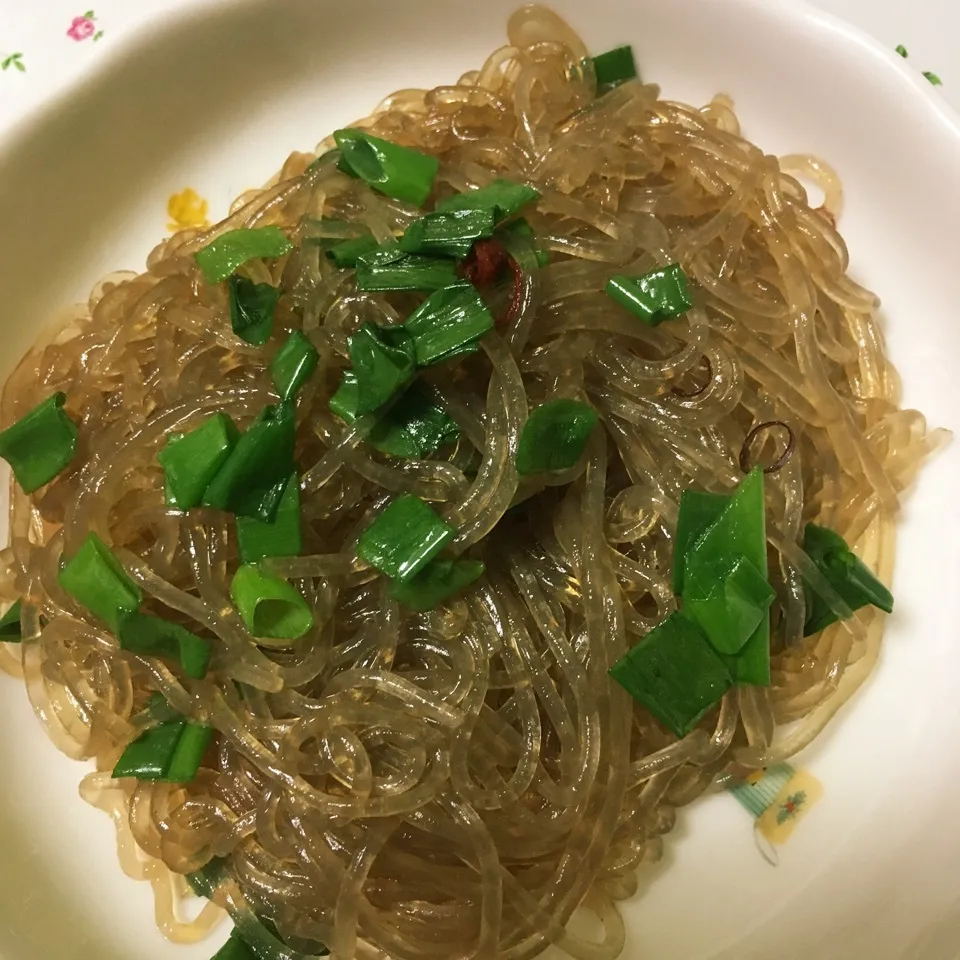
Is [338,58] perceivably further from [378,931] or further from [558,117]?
[378,931]

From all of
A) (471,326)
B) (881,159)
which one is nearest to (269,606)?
(471,326)

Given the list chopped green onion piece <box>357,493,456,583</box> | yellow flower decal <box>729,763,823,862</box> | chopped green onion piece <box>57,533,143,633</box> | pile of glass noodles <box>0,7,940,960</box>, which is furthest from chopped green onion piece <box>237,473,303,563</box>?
yellow flower decal <box>729,763,823,862</box>

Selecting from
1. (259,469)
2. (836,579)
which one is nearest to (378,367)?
(259,469)

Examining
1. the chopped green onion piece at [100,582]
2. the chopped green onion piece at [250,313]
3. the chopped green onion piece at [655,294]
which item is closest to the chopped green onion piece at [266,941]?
the chopped green onion piece at [100,582]

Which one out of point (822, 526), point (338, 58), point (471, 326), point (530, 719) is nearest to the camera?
point (471, 326)


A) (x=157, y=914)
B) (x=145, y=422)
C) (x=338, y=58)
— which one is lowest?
(x=157, y=914)
